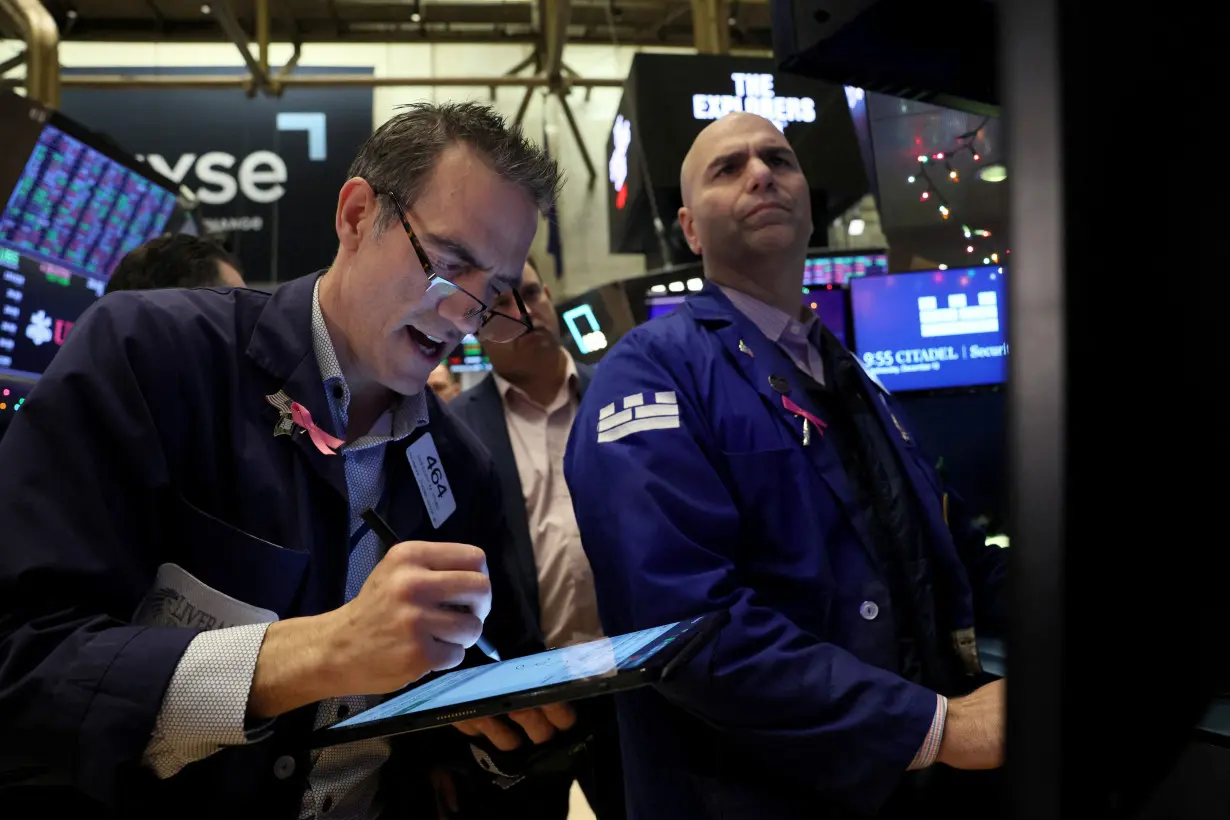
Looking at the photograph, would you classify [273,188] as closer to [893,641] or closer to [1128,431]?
[893,641]

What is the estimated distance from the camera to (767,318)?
176 cm

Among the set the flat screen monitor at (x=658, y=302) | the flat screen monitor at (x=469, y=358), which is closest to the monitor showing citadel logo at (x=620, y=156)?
the flat screen monitor at (x=658, y=302)

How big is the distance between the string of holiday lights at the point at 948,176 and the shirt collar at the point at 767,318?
4.13ft

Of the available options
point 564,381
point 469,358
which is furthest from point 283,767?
point 469,358

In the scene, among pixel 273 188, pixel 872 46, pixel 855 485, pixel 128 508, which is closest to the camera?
pixel 128 508

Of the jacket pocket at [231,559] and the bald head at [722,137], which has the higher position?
the bald head at [722,137]

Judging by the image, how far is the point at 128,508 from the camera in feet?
3.30

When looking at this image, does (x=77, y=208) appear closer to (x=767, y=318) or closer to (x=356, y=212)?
(x=356, y=212)

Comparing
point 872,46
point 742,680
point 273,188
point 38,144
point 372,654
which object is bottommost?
point 742,680

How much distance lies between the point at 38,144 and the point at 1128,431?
3.66 m

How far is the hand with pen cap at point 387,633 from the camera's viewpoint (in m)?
0.83

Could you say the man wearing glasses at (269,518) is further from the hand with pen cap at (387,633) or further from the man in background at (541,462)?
the man in background at (541,462)

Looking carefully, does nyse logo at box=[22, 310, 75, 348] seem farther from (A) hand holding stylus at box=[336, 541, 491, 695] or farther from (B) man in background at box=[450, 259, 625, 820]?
(A) hand holding stylus at box=[336, 541, 491, 695]

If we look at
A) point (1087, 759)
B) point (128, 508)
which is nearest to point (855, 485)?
point (128, 508)
